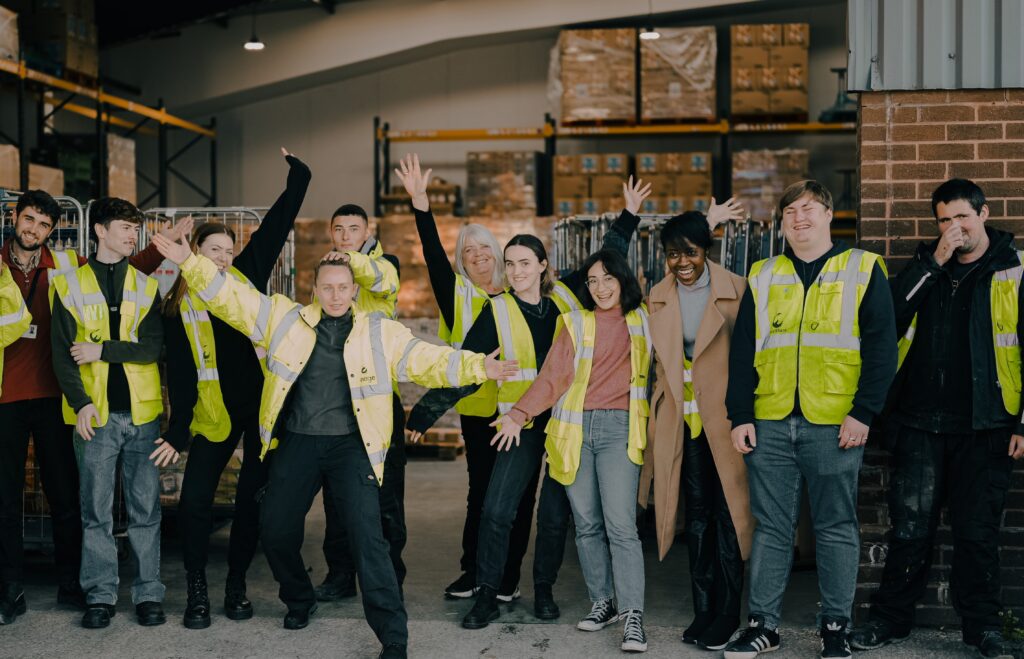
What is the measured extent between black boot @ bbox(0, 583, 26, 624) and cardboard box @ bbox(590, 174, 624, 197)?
32.8 ft

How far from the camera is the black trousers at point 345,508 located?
502 cm

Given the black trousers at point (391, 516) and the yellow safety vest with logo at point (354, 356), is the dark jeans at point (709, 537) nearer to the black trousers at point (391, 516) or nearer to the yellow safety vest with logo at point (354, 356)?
the yellow safety vest with logo at point (354, 356)

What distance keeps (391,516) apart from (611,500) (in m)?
1.22

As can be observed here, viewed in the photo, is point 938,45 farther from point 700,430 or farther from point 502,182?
point 502,182

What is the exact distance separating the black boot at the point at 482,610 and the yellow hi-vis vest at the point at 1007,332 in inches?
109

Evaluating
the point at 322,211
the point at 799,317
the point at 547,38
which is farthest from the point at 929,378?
the point at 322,211

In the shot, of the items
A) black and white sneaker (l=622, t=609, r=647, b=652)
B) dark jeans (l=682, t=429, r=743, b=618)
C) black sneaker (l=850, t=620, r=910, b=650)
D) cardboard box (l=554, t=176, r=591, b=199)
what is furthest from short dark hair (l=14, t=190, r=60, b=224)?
cardboard box (l=554, t=176, r=591, b=199)

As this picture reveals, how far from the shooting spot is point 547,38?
16562 mm

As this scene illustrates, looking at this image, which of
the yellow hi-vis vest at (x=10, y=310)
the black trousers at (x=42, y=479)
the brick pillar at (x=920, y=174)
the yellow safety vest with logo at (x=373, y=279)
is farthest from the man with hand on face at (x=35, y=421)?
the brick pillar at (x=920, y=174)

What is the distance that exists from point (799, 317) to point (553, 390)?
1.29 metres

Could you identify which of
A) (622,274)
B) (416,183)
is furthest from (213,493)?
(622,274)

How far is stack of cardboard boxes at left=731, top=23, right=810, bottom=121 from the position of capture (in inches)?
550

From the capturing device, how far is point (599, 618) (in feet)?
18.1

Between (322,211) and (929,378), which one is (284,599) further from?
(322,211)
